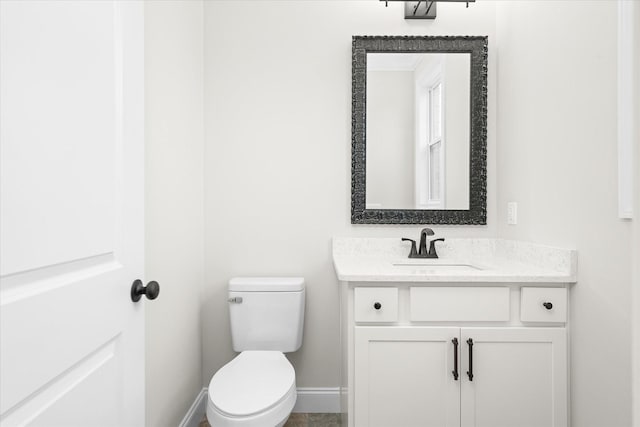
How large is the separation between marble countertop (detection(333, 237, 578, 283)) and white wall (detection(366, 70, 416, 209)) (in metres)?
0.25

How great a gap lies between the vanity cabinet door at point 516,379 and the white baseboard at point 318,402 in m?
0.80

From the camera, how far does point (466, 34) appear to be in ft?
6.70

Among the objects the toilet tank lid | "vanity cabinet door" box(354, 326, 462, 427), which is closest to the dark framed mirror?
the toilet tank lid

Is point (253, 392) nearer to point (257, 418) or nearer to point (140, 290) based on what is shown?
point (257, 418)

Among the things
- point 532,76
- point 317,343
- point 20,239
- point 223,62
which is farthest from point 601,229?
point 223,62

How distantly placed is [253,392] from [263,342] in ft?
1.53

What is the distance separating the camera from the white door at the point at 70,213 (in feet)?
1.94

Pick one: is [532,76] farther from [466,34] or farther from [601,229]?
[601,229]

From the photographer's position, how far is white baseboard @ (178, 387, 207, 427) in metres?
1.81

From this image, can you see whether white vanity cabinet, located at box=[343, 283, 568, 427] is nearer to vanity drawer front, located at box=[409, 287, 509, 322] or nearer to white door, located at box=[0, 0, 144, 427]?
vanity drawer front, located at box=[409, 287, 509, 322]

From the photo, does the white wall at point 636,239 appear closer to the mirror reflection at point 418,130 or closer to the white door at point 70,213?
the white door at point 70,213

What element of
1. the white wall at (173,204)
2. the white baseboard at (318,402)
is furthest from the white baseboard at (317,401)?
the white wall at (173,204)

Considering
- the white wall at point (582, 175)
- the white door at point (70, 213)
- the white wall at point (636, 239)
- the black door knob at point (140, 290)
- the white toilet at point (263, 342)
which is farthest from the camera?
the white toilet at point (263, 342)

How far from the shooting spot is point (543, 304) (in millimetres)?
1462
